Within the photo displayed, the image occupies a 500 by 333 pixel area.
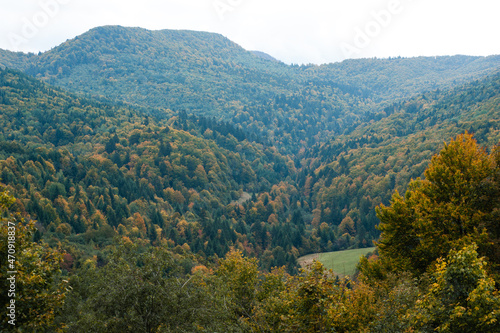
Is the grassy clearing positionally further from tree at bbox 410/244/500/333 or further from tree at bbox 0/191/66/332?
tree at bbox 0/191/66/332

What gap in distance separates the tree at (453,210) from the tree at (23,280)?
26511mm

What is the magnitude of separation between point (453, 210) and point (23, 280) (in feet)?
98.6

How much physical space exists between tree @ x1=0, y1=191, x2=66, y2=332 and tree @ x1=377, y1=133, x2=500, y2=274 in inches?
1044

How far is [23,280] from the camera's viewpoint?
13547 mm

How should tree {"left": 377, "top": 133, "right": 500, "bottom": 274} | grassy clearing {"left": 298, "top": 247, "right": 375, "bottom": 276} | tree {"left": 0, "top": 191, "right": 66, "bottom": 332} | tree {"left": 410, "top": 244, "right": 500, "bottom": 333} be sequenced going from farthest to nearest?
grassy clearing {"left": 298, "top": 247, "right": 375, "bottom": 276} < tree {"left": 377, "top": 133, "right": 500, "bottom": 274} < tree {"left": 410, "top": 244, "right": 500, "bottom": 333} < tree {"left": 0, "top": 191, "right": 66, "bottom": 332}

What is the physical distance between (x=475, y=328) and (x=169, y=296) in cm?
1724

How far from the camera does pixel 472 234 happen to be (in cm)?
2683

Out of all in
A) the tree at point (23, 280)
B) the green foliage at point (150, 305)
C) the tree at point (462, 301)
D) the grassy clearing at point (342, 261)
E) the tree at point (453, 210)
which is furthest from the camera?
the grassy clearing at point (342, 261)

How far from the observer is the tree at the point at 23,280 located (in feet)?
44.8

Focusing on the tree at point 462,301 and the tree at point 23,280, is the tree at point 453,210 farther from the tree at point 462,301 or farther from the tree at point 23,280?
the tree at point 23,280

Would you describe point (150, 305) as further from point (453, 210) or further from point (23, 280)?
point (453, 210)

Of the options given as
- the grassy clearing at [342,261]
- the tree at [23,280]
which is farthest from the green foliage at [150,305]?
the grassy clearing at [342,261]

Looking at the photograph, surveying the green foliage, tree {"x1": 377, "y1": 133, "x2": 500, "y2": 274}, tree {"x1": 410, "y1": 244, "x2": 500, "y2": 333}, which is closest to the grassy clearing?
tree {"x1": 377, "y1": 133, "x2": 500, "y2": 274}

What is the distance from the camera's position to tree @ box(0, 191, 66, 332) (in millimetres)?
13656
